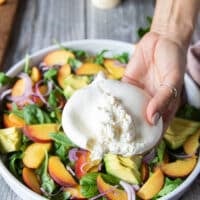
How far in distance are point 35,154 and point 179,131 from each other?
0.97 feet

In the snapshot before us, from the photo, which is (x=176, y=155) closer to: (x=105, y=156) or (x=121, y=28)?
(x=105, y=156)

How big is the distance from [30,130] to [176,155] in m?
0.30

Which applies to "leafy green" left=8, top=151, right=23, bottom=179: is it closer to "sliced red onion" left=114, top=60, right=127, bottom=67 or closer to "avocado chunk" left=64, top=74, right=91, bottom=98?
"avocado chunk" left=64, top=74, right=91, bottom=98

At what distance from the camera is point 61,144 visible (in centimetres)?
96

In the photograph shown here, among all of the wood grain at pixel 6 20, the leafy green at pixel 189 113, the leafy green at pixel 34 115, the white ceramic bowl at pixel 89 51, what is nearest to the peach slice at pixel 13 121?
the leafy green at pixel 34 115

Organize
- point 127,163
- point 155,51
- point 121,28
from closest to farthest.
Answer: point 127,163 < point 155,51 < point 121,28

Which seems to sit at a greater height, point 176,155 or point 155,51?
point 155,51

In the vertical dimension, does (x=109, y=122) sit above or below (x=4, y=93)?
above

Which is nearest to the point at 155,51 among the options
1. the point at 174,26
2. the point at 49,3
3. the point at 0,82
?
the point at 174,26

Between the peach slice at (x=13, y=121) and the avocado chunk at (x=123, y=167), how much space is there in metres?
0.22

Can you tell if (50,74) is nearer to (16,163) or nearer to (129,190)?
(16,163)

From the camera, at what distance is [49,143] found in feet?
Result: 3.22

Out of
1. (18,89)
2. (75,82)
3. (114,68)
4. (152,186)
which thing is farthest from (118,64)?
(152,186)

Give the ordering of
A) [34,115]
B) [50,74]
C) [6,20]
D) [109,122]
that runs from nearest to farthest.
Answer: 1. [109,122]
2. [34,115]
3. [50,74]
4. [6,20]
